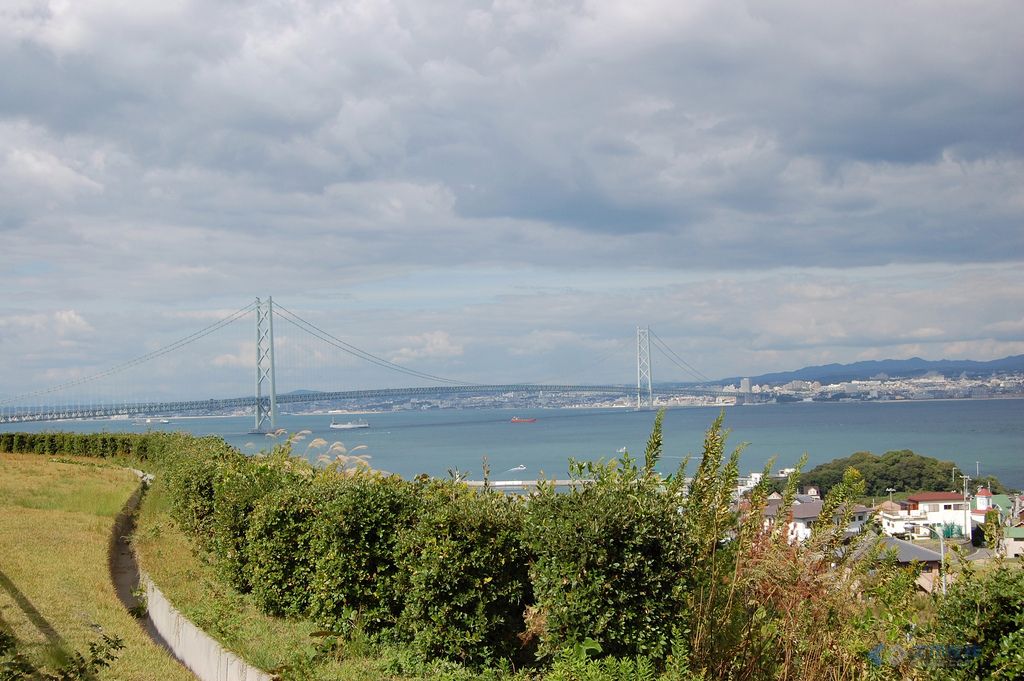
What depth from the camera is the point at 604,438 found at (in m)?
53.4

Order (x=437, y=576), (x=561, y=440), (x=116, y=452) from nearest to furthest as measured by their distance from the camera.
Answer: (x=437, y=576) → (x=116, y=452) → (x=561, y=440)

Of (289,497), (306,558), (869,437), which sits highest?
(289,497)

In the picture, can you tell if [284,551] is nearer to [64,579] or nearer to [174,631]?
[174,631]

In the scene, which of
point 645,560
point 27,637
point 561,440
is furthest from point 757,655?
point 561,440

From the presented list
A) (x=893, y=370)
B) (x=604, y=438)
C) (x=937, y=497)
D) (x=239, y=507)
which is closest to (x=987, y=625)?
(x=239, y=507)

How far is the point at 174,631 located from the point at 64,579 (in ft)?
7.90

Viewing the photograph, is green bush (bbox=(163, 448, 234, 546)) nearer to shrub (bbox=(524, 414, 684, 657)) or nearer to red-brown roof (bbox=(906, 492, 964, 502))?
shrub (bbox=(524, 414, 684, 657))

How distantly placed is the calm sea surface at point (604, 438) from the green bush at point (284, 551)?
15.3ft

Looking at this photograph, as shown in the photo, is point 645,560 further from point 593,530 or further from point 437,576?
point 437,576

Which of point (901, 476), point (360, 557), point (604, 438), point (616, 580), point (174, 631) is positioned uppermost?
point (616, 580)

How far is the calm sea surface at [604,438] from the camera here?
39.6 m

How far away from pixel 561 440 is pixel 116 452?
33337 mm

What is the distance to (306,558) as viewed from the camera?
5.93 meters

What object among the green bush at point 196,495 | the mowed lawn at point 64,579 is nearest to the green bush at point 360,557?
the mowed lawn at point 64,579
